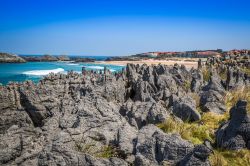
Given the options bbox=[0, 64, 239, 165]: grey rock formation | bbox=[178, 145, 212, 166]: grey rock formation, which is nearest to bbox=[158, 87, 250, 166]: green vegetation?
bbox=[0, 64, 239, 165]: grey rock formation

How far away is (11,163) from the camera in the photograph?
8242 mm

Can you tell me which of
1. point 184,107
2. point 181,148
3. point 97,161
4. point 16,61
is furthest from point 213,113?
point 16,61

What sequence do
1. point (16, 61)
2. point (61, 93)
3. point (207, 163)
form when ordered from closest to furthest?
1. point (207, 163)
2. point (61, 93)
3. point (16, 61)

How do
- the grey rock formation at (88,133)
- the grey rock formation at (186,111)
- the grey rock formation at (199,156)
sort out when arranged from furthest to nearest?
1. the grey rock formation at (186,111)
2. the grey rock formation at (88,133)
3. the grey rock formation at (199,156)

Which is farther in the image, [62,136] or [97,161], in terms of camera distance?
[62,136]

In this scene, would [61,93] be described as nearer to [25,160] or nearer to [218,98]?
[218,98]

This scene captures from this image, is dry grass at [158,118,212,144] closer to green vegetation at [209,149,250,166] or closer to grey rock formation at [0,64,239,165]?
grey rock formation at [0,64,239,165]

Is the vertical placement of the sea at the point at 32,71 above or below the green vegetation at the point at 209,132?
below


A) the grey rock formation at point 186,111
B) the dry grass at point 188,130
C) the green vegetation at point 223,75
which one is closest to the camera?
the dry grass at point 188,130

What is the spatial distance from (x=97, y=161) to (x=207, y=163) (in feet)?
8.12

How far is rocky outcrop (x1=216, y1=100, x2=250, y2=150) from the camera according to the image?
390 inches

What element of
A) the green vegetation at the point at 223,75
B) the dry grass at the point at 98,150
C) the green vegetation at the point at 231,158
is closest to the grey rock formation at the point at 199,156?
the green vegetation at the point at 231,158

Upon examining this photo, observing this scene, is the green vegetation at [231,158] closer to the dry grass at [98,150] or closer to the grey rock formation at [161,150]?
the grey rock formation at [161,150]

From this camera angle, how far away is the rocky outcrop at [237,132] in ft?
32.5
